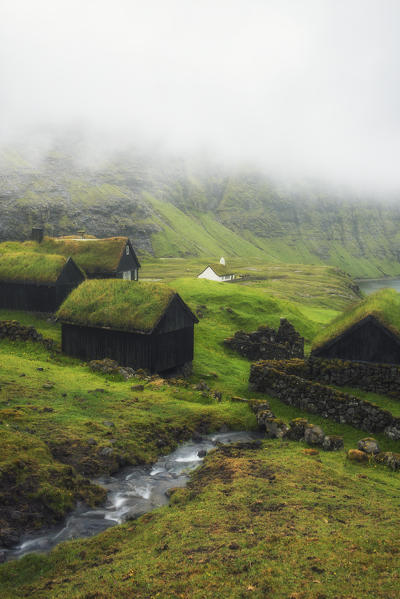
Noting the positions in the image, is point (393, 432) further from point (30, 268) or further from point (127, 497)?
point (30, 268)

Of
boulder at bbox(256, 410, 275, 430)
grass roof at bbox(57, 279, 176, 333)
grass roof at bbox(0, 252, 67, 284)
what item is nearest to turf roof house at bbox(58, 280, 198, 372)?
grass roof at bbox(57, 279, 176, 333)

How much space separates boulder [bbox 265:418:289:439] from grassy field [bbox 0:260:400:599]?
3.37ft

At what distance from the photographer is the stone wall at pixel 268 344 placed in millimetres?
45094

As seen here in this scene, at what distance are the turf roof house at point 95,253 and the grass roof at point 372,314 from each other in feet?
116

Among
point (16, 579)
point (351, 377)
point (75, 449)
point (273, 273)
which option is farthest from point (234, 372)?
point (273, 273)

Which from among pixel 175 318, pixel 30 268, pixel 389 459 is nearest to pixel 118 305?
pixel 175 318

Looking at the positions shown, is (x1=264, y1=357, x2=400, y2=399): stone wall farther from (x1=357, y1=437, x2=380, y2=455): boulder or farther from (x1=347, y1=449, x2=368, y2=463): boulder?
(x1=347, y1=449, x2=368, y2=463): boulder

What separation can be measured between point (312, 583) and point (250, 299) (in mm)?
53180

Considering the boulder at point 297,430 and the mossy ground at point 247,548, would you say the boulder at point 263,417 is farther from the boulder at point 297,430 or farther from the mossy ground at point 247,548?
the mossy ground at point 247,548

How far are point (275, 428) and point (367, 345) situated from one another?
921 centimetres

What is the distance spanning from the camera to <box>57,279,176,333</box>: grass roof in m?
34.3

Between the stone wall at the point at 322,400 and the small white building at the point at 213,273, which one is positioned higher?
the small white building at the point at 213,273

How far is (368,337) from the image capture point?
28844mm

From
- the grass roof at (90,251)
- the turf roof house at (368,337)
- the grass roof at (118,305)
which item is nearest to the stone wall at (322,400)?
the turf roof house at (368,337)
